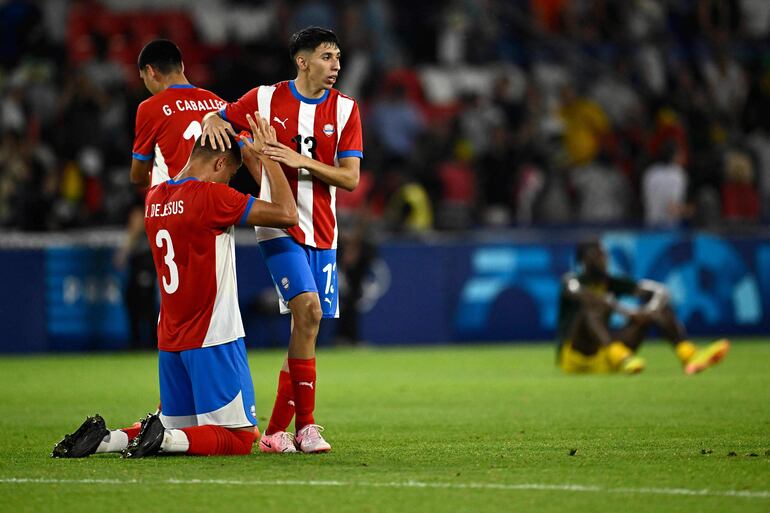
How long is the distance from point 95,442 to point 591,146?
1494 centimetres

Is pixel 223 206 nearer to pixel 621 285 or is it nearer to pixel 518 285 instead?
pixel 621 285

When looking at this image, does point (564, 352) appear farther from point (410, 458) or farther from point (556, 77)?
point (556, 77)

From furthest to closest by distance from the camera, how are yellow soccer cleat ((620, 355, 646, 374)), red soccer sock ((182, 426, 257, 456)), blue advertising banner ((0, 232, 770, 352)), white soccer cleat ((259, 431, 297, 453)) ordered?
1. blue advertising banner ((0, 232, 770, 352))
2. yellow soccer cleat ((620, 355, 646, 374))
3. white soccer cleat ((259, 431, 297, 453))
4. red soccer sock ((182, 426, 257, 456))

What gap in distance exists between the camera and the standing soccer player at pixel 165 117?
9.09m

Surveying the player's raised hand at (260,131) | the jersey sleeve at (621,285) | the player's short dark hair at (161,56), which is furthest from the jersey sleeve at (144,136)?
the jersey sleeve at (621,285)

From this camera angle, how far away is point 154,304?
18156mm

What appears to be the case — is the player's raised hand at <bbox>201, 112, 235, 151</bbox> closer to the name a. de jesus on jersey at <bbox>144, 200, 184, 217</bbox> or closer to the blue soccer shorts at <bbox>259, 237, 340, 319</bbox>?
the name a. de jesus on jersey at <bbox>144, 200, 184, 217</bbox>

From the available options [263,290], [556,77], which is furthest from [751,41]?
[263,290]

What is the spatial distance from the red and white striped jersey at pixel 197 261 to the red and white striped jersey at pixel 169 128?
3.66 feet

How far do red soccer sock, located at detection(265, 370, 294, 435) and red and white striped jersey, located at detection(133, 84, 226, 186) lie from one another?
1615mm

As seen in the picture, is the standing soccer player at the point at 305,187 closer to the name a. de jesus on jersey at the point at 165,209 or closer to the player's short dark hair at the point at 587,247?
the name a. de jesus on jersey at the point at 165,209

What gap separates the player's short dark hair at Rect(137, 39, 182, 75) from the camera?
9.20 metres

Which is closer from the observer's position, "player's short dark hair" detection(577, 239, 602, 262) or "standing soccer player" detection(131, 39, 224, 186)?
"standing soccer player" detection(131, 39, 224, 186)

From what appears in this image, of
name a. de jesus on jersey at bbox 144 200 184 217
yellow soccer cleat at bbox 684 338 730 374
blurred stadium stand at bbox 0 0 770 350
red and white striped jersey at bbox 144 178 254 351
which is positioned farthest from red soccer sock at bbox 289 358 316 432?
blurred stadium stand at bbox 0 0 770 350
